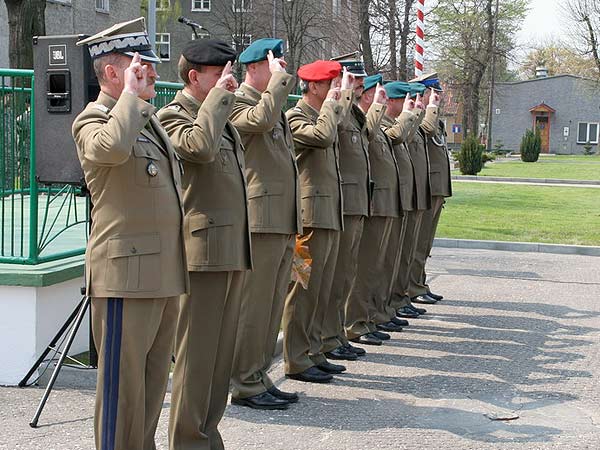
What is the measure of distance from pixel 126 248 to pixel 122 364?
0.51 metres

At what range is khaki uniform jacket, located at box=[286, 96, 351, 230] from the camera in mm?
7070

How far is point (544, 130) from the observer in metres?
80.6

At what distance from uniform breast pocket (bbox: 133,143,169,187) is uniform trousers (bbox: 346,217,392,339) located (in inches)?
175

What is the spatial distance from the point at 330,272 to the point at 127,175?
3298mm

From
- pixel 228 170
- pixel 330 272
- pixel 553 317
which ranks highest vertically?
pixel 228 170

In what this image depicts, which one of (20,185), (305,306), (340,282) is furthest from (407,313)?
(20,185)

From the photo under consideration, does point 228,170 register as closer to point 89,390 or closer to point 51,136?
point 51,136

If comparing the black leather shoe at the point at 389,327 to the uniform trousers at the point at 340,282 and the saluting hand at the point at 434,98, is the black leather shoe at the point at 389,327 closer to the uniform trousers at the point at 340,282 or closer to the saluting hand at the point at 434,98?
the uniform trousers at the point at 340,282

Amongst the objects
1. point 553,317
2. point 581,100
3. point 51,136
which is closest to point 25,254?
point 51,136

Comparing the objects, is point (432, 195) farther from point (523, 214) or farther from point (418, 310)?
point (523, 214)

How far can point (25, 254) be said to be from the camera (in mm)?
7371

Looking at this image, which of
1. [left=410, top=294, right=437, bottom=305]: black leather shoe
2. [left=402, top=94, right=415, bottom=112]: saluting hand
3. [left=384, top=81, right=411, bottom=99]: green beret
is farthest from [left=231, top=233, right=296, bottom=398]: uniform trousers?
[left=410, top=294, right=437, bottom=305]: black leather shoe

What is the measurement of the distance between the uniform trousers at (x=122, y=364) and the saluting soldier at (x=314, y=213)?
283 cm

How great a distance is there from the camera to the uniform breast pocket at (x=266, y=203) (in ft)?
20.9
